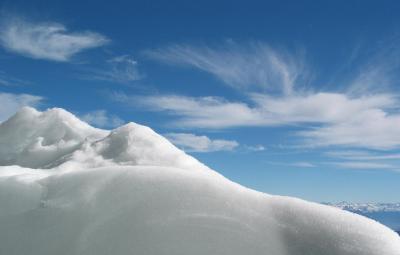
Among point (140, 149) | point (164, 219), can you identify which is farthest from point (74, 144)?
point (164, 219)

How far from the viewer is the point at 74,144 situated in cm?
1131

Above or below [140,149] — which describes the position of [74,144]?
above

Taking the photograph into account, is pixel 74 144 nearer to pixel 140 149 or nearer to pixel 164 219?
pixel 140 149

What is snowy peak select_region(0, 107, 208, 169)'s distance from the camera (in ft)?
31.1

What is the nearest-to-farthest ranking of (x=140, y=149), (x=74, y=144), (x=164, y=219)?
(x=164, y=219) < (x=140, y=149) < (x=74, y=144)

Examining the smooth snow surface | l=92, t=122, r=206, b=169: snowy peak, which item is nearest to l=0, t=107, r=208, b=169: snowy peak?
l=92, t=122, r=206, b=169: snowy peak

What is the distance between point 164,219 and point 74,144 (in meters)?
5.74

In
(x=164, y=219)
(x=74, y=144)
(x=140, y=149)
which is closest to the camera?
(x=164, y=219)

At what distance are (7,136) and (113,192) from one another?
287 inches

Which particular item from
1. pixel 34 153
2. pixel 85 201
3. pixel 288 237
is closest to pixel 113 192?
pixel 85 201

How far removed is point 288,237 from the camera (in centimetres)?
586

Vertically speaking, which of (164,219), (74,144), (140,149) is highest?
(74,144)

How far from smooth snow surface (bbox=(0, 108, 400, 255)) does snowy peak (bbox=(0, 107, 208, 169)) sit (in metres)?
1.97

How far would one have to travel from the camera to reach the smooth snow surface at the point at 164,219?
5809 millimetres
